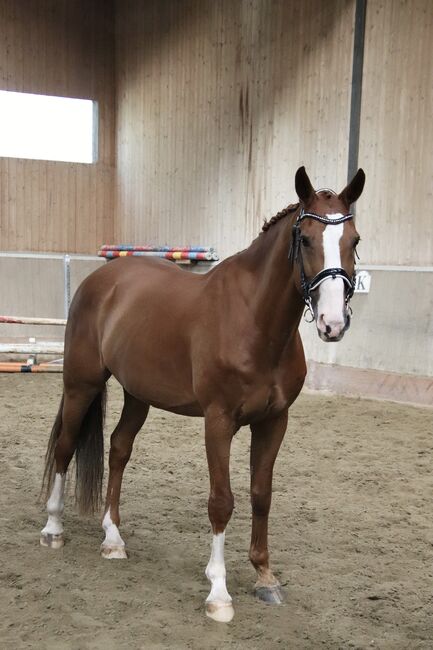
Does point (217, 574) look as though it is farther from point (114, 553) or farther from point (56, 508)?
point (56, 508)

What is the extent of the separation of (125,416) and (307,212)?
1484 millimetres

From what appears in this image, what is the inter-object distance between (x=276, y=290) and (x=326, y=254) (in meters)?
0.35

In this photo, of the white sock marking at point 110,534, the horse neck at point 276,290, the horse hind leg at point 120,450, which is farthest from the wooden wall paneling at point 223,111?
the white sock marking at point 110,534

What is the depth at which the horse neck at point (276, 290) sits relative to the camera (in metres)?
2.36

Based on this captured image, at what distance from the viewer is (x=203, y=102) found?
9.30 metres

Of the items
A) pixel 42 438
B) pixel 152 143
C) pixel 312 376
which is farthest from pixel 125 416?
pixel 152 143

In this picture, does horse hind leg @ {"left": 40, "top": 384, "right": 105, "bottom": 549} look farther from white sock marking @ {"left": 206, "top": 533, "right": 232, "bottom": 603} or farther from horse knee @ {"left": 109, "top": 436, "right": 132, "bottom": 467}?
white sock marking @ {"left": 206, "top": 533, "right": 232, "bottom": 603}

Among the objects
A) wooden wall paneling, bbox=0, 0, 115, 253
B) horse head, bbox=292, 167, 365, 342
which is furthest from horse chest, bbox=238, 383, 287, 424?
wooden wall paneling, bbox=0, 0, 115, 253

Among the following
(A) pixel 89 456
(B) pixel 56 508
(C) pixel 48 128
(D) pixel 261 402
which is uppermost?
(C) pixel 48 128

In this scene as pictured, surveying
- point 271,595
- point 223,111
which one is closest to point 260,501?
point 271,595

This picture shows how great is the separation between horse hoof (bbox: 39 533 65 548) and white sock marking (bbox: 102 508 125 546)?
0.22 metres

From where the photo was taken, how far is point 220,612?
240 cm

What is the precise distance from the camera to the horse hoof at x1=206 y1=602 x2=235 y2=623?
94.0 inches

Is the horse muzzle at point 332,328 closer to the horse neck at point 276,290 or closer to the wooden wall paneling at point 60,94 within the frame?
the horse neck at point 276,290
